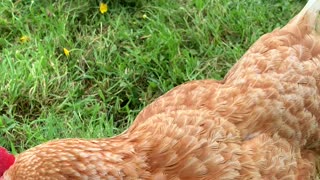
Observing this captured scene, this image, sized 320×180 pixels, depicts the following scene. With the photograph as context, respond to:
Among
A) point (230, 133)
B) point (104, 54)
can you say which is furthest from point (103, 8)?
point (230, 133)

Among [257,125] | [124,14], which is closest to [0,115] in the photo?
[124,14]

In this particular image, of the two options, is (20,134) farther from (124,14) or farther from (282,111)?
(282,111)

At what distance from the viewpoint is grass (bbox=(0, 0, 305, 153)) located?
3.36 metres

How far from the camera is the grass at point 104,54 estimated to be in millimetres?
3357

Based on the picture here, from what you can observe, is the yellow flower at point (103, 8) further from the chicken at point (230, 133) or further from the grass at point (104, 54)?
the chicken at point (230, 133)

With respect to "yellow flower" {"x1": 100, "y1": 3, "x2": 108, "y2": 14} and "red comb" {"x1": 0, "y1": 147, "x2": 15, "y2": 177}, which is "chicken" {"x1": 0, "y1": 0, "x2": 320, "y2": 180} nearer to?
"red comb" {"x1": 0, "y1": 147, "x2": 15, "y2": 177}

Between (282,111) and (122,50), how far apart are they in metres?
1.54

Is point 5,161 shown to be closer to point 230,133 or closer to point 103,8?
point 230,133

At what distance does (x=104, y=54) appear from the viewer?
3666mm

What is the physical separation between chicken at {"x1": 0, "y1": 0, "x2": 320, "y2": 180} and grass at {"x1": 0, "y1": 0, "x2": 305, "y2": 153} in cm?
92

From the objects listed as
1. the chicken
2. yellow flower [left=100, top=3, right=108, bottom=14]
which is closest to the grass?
yellow flower [left=100, top=3, right=108, bottom=14]

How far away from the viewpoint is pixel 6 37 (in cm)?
380

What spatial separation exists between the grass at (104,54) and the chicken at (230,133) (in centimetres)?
92

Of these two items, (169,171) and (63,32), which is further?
(63,32)
